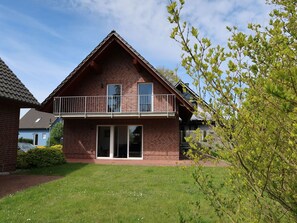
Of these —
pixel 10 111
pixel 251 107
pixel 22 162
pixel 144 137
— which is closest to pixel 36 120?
pixel 144 137

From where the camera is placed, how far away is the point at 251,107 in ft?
6.37

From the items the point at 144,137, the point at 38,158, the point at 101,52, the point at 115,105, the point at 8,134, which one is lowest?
the point at 38,158

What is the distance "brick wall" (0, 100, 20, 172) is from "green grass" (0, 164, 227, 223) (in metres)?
Result: 3.10

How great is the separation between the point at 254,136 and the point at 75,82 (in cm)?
1757

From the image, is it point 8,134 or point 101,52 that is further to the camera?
point 101,52

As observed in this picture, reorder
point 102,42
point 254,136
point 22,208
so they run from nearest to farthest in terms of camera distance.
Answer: point 254,136
point 22,208
point 102,42

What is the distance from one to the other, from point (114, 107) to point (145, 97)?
2101mm

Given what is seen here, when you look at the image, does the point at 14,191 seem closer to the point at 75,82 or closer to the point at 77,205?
the point at 77,205

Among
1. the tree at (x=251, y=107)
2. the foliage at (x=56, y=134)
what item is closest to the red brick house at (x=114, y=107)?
the tree at (x=251, y=107)

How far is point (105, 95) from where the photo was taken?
18.3 m

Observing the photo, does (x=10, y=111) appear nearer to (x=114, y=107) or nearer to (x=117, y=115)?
(x=117, y=115)

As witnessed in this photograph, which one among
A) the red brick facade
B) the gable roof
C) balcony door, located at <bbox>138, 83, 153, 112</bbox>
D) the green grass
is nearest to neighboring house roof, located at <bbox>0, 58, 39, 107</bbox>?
the green grass

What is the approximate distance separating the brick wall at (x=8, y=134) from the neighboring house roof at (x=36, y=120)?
32.9 m

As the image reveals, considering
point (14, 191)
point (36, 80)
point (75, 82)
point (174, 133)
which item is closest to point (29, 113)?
point (36, 80)
